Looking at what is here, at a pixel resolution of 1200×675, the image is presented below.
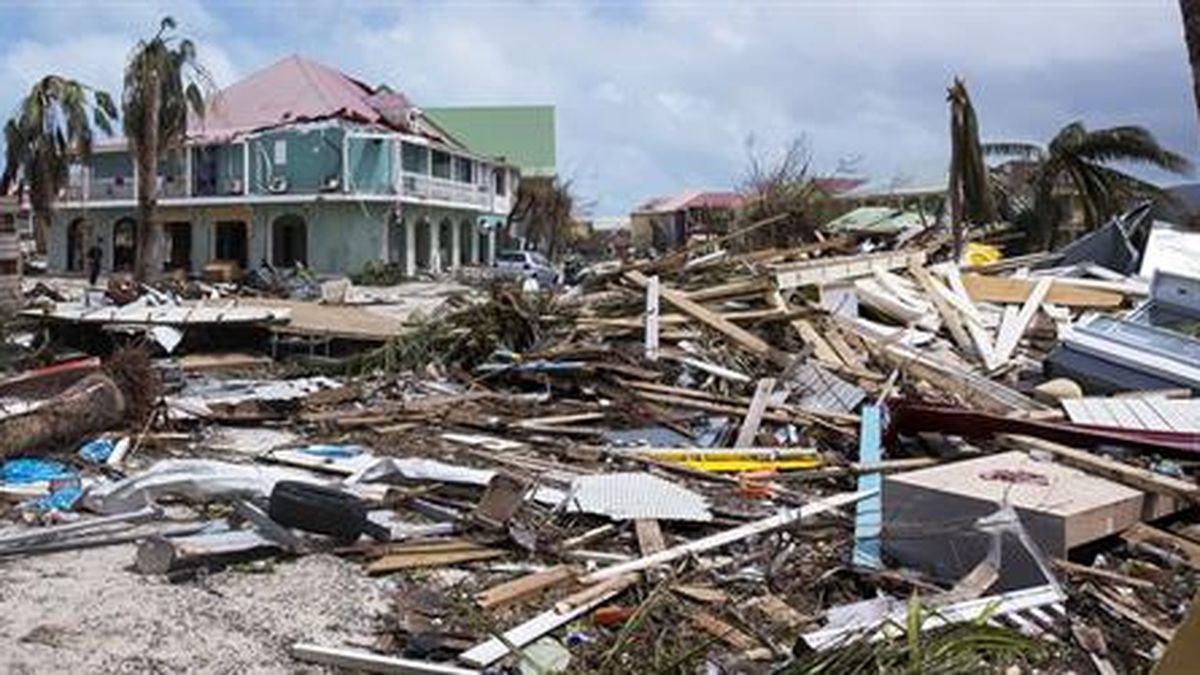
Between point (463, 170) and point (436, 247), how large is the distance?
4075mm

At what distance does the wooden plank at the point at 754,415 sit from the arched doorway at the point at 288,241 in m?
37.6

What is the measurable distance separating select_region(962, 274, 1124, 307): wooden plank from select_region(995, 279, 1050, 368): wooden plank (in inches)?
3.0

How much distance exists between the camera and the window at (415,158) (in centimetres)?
4500

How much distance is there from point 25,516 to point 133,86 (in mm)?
23684

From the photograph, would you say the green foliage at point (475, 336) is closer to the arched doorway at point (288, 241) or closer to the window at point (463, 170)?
the arched doorway at point (288, 241)

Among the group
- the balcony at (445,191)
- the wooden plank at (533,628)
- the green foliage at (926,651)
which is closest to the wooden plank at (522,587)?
the wooden plank at (533,628)

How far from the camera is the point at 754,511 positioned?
7055 mm

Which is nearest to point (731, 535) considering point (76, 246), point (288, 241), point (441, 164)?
point (288, 241)

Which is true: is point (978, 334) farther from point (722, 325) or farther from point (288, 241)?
point (288, 241)

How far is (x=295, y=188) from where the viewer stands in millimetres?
43656

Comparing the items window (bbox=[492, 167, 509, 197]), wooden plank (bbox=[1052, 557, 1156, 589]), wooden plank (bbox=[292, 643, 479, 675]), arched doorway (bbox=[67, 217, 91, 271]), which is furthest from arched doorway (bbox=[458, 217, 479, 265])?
wooden plank (bbox=[292, 643, 479, 675])

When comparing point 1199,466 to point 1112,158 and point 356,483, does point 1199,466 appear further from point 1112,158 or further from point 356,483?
point 1112,158

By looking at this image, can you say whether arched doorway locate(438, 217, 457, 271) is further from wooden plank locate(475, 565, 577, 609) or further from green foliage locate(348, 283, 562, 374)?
wooden plank locate(475, 565, 577, 609)

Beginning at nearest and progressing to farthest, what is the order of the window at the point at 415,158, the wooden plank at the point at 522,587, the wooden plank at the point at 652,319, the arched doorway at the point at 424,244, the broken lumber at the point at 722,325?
the wooden plank at the point at 522,587
the broken lumber at the point at 722,325
the wooden plank at the point at 652,319
the window at the point at 415,158
the arched doorway at the point at 424,244
